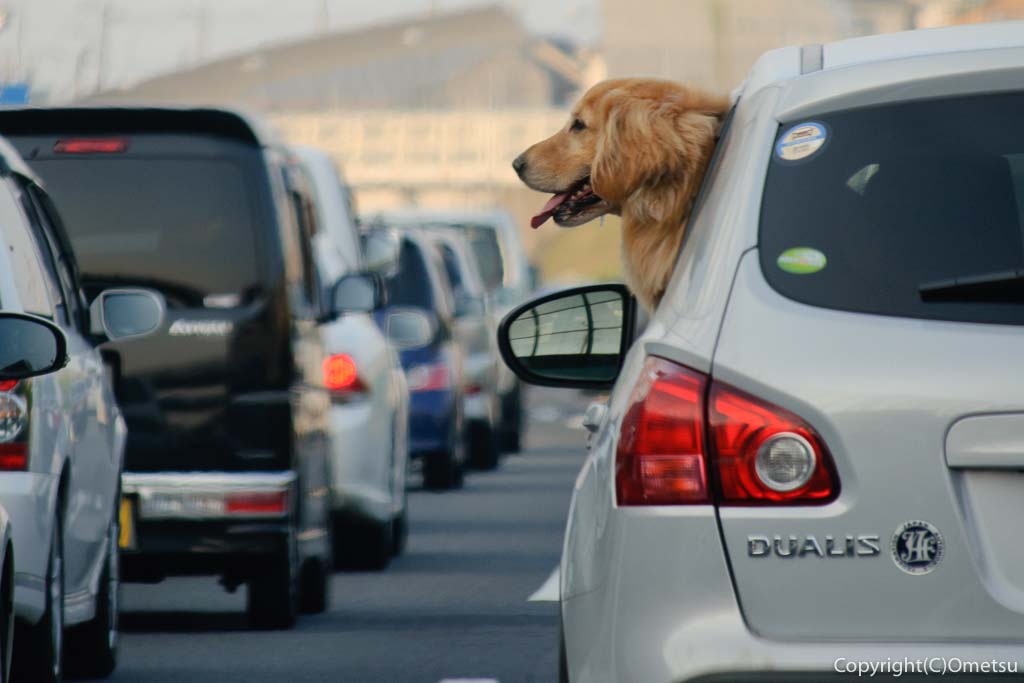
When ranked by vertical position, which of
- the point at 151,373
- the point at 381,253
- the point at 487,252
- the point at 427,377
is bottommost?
the point at 487,252

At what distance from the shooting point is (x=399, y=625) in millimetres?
10516

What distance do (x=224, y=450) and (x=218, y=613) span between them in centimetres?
149

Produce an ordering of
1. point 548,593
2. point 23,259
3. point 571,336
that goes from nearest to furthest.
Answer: point 571,336, point 23,259, point 548,593

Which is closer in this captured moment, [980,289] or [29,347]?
[980,289]

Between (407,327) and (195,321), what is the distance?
6925mm

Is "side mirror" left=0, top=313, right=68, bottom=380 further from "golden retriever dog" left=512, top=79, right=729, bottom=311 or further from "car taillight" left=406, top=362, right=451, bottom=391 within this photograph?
"car taillight" left=406, top=362, right=451, bottom=391

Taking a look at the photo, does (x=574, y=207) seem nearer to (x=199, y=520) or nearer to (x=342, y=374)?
(x=199, y=520)

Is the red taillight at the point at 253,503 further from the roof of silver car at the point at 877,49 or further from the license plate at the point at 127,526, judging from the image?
the roof of silver car at the point at 877,49

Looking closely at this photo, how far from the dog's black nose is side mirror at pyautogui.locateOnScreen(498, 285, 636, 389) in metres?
1.90

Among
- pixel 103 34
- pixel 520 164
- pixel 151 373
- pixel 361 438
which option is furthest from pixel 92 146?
pixel 103 34

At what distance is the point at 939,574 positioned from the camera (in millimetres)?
4129

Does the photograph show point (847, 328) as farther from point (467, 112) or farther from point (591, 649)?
point (467, 112)

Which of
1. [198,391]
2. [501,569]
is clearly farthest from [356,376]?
[198,391]

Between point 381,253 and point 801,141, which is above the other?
point 801,141
